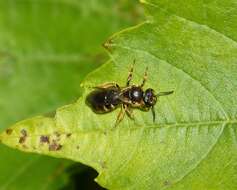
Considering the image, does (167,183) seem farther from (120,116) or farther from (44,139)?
(44,139)

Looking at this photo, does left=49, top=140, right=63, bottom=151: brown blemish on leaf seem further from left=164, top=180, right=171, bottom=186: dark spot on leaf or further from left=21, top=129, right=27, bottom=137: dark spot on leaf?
left=164, top=180, right=171, bottom=186: dark spot on leaf

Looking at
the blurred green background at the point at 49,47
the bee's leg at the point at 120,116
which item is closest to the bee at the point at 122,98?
the bee's leg at the point at 120,116

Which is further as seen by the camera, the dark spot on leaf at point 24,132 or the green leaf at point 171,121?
the dark spot on leaf at point 24,132

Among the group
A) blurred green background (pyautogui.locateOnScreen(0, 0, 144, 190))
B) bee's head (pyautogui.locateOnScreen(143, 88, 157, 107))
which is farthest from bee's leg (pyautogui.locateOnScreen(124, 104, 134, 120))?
blurred green background (pyautogui.locateOnScreen(0, 0, 144, 190))

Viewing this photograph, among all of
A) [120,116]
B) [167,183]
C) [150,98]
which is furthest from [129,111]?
[167,183]

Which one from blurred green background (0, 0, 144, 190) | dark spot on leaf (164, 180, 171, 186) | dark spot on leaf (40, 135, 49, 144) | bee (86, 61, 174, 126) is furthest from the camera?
blurred green background (0, 0, 144, 190)

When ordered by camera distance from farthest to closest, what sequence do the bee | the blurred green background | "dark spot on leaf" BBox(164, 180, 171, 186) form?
the blurred green background
the bee
"dark spot on leaf" BBox(164, 180, 171, 186)

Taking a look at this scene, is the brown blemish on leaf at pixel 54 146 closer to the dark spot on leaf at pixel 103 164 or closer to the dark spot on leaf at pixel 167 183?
the dark spot on leaf at pixel 103 164
